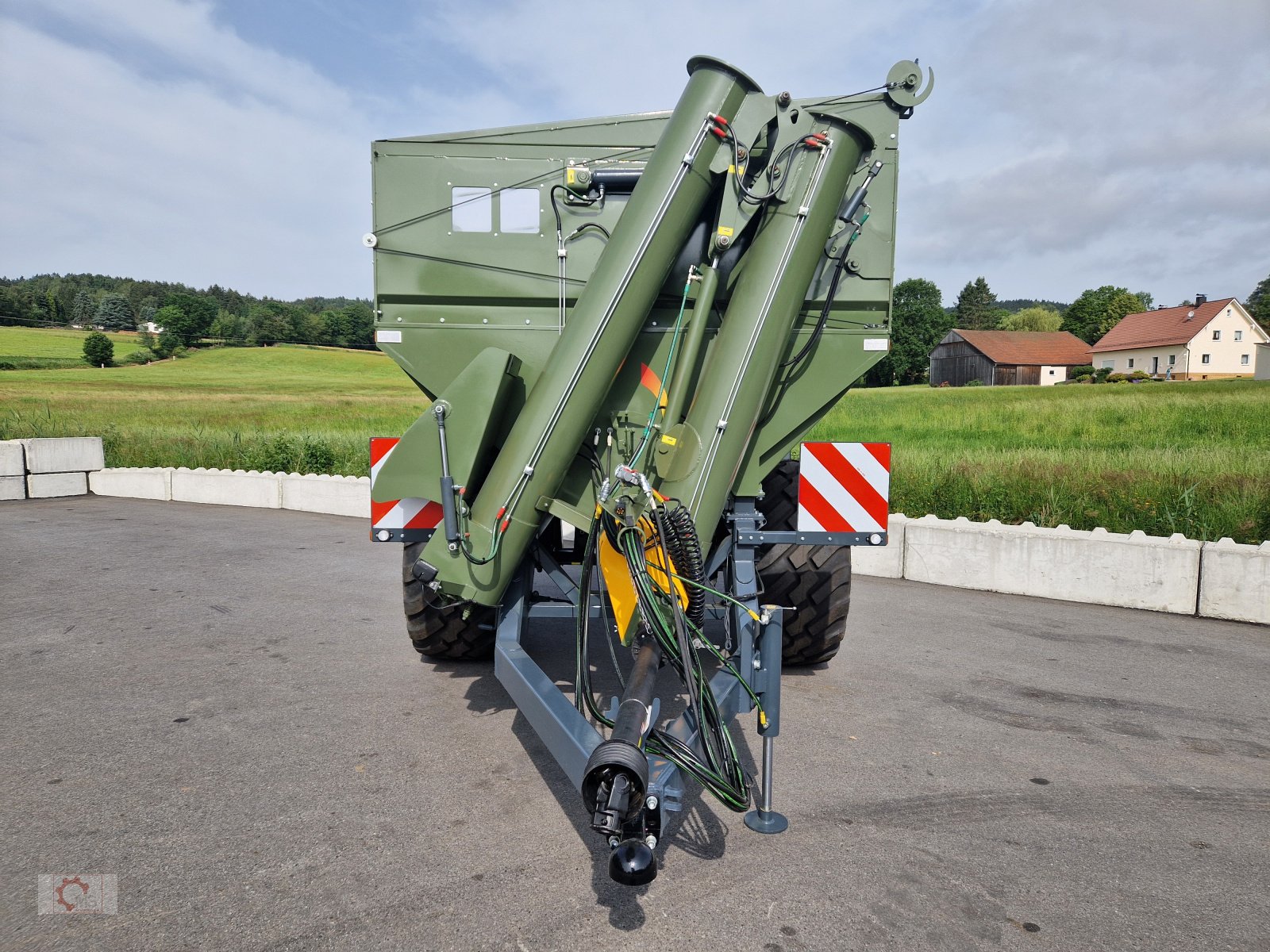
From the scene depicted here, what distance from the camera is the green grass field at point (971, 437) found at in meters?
7.72

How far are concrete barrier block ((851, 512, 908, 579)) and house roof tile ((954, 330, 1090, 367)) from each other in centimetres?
7054

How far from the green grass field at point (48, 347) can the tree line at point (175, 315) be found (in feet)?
→ 8.98

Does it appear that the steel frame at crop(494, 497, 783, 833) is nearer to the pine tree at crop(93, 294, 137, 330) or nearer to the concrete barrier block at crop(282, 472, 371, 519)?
the concrete barrier block at crop(282, 472, 371, 519)

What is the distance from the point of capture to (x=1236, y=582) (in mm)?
6023

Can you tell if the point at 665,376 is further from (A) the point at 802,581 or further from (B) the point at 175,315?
(B) the point at 175,315

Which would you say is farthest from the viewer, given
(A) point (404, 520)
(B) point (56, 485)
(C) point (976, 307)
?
(C) point (976, 307)

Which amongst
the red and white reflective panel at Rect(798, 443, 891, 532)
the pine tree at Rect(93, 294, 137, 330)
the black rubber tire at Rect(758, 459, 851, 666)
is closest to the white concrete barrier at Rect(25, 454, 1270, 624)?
the black rubber tire at Rect(758, 459, 851, 666)

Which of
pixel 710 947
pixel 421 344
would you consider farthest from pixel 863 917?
pixel 421 344

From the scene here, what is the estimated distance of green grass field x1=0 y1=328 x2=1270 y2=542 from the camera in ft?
25.3

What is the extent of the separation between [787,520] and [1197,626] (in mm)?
3372

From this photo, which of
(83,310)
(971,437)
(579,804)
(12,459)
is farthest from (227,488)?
(83,310)

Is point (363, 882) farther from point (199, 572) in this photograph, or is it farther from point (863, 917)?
point (199, 572)

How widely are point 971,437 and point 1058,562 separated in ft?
34.9

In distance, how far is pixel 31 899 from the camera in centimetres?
264
